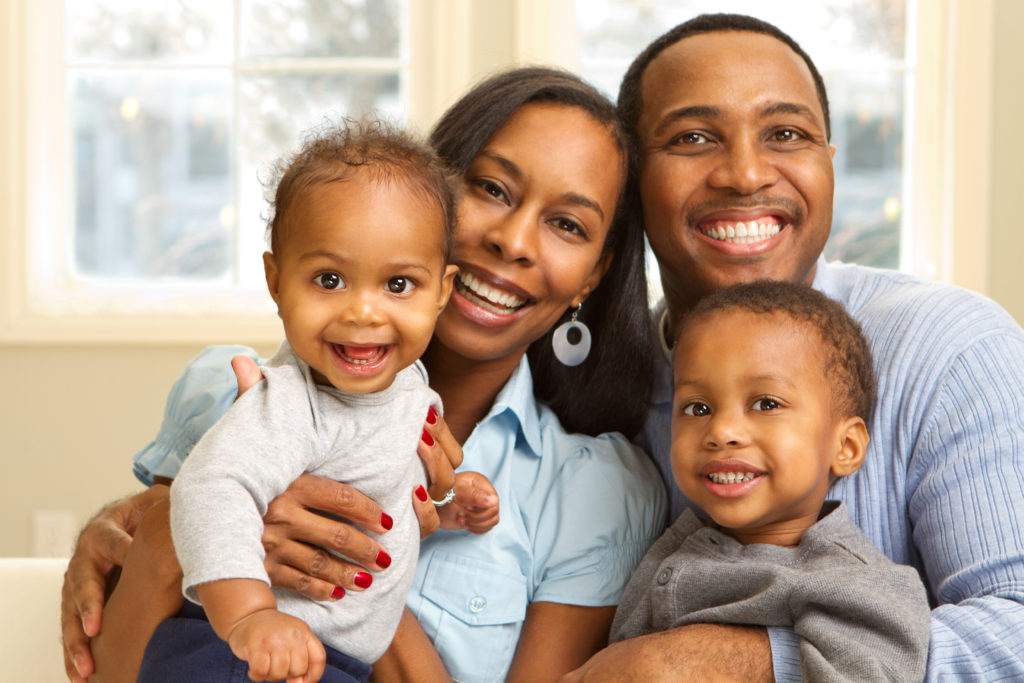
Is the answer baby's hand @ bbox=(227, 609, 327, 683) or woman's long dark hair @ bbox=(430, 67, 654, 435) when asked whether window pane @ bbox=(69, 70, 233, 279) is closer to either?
woman's long dark hair @ bbox=(430, 67, 654, 435)

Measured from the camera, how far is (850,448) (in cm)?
147

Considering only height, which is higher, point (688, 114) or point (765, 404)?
point (688, 114)

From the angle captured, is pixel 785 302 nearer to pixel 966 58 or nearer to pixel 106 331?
pixel 966 58

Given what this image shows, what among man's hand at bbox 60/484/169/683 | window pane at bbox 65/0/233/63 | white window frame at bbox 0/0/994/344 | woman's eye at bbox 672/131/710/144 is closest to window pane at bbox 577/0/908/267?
white window frame at bbox 0/0/994/344

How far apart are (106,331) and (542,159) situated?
2.43 meters

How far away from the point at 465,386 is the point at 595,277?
29 cm

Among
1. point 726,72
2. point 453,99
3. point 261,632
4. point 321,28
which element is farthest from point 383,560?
point 321,28

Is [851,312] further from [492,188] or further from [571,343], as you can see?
[492,188]

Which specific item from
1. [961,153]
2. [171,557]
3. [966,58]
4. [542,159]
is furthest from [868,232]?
[171,557]

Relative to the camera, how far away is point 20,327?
3.55 metres

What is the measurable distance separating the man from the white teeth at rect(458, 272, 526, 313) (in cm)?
32

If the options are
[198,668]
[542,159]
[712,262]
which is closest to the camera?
[198,668]

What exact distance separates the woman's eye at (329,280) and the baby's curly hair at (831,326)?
0.54 m

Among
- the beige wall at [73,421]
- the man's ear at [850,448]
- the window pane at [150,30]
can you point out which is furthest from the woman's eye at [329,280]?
the window pane at [150,30]
